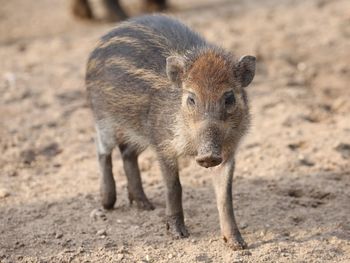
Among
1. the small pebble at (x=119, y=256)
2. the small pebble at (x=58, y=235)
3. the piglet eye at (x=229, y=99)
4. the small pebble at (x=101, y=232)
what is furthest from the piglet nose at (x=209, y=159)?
the small pebble at (x=58, y=235)

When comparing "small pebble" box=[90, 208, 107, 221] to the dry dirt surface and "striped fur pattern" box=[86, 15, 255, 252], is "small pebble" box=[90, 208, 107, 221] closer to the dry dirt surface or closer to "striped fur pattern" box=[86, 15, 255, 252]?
the dry dirt surface

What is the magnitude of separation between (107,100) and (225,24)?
16.2 ft

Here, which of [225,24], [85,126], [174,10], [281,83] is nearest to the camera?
[85,126]

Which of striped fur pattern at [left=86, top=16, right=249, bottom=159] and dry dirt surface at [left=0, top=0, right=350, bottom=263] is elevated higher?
striped fur pattern at [left=86, top=16, right=249, bottom=159]

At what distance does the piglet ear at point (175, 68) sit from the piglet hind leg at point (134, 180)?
1.01 meters

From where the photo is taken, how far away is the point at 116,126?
590 cm

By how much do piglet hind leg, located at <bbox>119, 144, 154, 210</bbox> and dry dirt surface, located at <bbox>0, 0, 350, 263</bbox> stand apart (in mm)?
83

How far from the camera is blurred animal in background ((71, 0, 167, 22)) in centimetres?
1071

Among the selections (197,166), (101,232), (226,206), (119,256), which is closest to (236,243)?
(226,206)

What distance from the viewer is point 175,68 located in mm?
5105

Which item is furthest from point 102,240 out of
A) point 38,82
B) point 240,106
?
point 38,82

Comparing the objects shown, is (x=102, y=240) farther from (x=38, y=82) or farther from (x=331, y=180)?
(x=38, y=82)

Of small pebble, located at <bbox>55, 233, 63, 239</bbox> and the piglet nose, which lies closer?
the piglet nose

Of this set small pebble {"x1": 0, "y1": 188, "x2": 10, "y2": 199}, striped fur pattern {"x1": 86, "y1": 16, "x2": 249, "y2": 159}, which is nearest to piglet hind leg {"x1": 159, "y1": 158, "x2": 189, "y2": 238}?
striped fur pattern {"x1": 86, "y1": 16, "x2": 249, "y2": 159}
